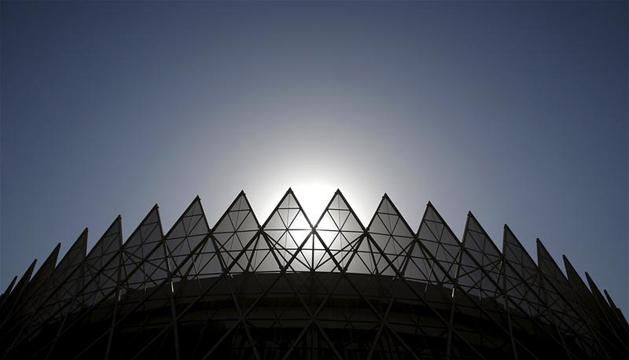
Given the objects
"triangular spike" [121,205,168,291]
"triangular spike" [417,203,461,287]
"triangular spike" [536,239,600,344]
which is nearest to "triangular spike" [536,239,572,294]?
"triangular spike" [536,239,600,344]

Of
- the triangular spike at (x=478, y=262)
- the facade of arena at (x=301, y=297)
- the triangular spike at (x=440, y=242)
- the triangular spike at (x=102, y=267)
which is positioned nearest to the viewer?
the facade of arena at (x=301, y=297)

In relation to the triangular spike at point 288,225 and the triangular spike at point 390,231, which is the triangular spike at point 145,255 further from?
the triangular spike at point 390,231

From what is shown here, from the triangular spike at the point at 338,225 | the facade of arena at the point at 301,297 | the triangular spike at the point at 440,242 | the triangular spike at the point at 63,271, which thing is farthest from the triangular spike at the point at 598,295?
the triangular spike at the point at 63,271

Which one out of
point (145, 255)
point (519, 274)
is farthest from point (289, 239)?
point (519, 274)

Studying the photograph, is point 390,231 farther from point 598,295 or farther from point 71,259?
point 71,259

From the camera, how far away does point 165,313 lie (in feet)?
78.2

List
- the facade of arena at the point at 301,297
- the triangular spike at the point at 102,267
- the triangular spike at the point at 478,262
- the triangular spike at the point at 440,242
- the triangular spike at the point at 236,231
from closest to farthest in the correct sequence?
the facade of arena at the point at 301,297 < the triangular spike at the point at 236,231 < the triangular spike at the point at 102,267 < the triangular spike at the point at 478,262 < the triangular spike at the point at 440,242

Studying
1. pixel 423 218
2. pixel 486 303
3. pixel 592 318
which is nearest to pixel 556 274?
pixel 592 318

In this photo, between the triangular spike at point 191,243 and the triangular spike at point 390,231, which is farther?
the triangular spike at point 390,231

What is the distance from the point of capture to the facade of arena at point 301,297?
20.5 meters

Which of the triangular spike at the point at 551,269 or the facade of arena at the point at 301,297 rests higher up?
the triangular spike at the point at 551,269

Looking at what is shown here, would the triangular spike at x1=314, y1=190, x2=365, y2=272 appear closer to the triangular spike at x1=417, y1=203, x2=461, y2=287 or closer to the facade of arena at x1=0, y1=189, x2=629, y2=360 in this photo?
the facade of arena at x1=0, y1=189, x2=629, y2=360

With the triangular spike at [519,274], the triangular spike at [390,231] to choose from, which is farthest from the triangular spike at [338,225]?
the triangular spike at [519,274]

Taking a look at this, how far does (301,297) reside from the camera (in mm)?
19719
